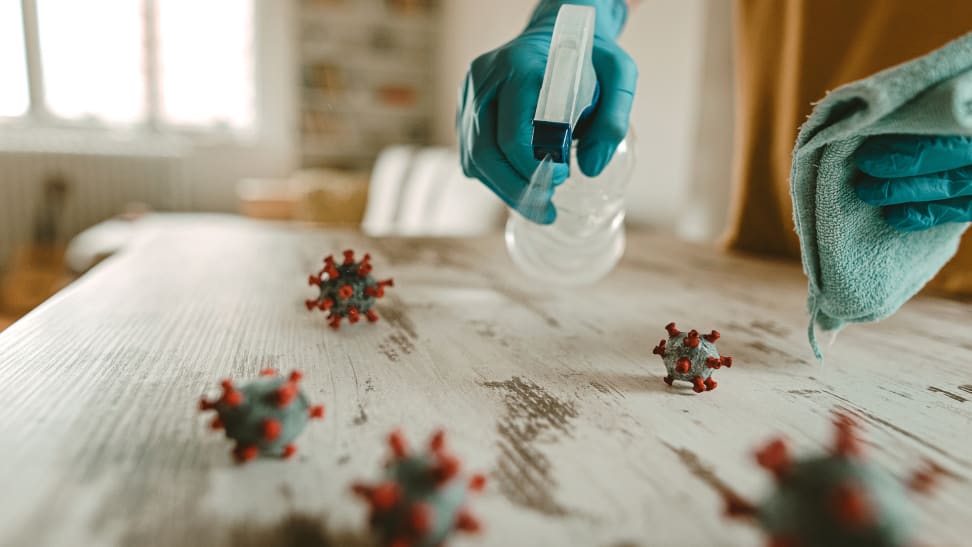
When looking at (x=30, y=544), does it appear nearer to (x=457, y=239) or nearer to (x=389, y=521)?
(x=389, y=521)

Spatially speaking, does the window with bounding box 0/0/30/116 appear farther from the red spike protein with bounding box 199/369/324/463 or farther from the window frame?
the red spike protein with bounding box 199/369/324/463

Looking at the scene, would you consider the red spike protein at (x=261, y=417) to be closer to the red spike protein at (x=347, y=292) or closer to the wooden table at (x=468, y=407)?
the wooden table at (x=468, y=407)

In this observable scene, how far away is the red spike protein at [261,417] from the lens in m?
0.31

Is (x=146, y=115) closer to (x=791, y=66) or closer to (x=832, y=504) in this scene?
(x=791, y=66)

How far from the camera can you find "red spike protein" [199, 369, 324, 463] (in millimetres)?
307

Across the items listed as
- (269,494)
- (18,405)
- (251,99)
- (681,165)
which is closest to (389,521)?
A: (269,494)

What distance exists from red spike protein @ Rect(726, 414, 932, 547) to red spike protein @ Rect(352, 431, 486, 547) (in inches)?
4.2

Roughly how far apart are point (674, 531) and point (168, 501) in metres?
0.21

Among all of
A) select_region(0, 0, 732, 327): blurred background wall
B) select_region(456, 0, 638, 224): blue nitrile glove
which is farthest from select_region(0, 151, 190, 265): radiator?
select_region(456, 0, 638, 224): blue nitrile glove

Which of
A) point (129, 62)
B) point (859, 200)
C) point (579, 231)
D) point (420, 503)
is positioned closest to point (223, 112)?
point (129, 62)

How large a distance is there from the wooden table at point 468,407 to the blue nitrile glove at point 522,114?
14cm

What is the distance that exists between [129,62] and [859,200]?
4.04 meters

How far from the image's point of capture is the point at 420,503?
236mm

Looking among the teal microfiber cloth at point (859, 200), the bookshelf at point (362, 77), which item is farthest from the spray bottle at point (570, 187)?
the bookshelf at point (362, 77)
